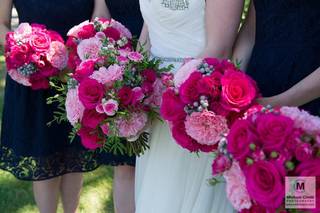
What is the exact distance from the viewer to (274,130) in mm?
1568

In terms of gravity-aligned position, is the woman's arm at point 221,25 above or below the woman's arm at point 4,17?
below

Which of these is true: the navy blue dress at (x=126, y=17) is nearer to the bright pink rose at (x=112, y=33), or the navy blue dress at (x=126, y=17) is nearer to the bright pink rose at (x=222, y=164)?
the bright pink rose at (x=112, y=33)

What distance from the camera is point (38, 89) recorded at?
3.14m

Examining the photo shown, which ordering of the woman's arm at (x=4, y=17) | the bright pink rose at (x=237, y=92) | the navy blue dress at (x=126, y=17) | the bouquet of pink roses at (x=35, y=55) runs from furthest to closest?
the woman's arm at (x=4, y=17), the navy blue dress at (x=126, y=17), the bouquet of pink roses at (x=35, y=55), the bright pink rose at (x=237, y=92)

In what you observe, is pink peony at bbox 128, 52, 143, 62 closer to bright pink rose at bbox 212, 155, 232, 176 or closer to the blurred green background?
bright pink rose at bbox 212, 155, 232, 176

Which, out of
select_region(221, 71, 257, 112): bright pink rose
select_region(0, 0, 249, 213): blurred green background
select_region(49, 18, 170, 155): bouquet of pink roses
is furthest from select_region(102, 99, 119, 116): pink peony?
select_region(0, 0, 249, 213): blurred green background

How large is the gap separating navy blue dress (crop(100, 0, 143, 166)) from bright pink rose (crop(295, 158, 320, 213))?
170 centimetres

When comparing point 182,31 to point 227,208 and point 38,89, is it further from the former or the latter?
point 38,89

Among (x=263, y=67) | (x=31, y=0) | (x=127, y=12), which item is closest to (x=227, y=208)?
(x=263, y=67)

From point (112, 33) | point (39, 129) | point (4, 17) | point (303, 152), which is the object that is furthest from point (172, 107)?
point (4, 17)

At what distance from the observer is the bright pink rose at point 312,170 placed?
1499mm

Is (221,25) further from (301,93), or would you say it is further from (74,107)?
(74,107)

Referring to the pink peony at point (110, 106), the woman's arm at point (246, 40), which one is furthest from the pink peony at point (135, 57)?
the woman's arm at point (246, 40)

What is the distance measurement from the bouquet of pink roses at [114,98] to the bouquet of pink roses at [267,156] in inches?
23.1
